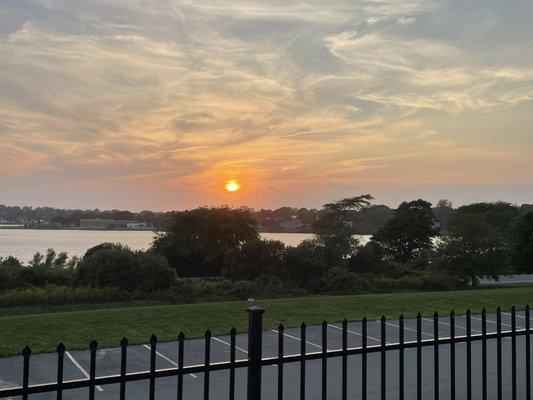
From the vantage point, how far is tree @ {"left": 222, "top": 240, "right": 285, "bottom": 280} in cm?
3278

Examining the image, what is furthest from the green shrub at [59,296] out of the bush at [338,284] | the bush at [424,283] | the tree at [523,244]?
the tree at [523,244]

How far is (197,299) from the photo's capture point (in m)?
26.2

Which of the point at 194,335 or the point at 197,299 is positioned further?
the point at 197,299

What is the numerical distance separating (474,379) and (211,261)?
3535cm

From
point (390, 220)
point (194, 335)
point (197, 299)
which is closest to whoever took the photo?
point (194, 335)

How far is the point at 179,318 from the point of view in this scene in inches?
650

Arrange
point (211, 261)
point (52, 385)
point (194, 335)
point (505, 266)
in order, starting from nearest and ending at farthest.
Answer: point (52, 385)
point (194, 335)
point (505, 266)
point (211, 261)

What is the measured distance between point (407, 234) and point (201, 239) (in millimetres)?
25886

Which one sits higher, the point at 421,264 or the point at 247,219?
the point at 247,219

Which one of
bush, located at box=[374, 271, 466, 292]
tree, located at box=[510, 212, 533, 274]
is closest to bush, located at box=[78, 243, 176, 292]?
bush, located at box=[374, 271, 466, 292]

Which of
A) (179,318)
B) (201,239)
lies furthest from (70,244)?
(179,318)

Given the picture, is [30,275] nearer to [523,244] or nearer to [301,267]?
[301,267]

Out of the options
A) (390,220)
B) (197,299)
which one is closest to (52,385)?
(197,299)

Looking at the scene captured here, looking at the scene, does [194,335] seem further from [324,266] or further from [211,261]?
[211,261]
